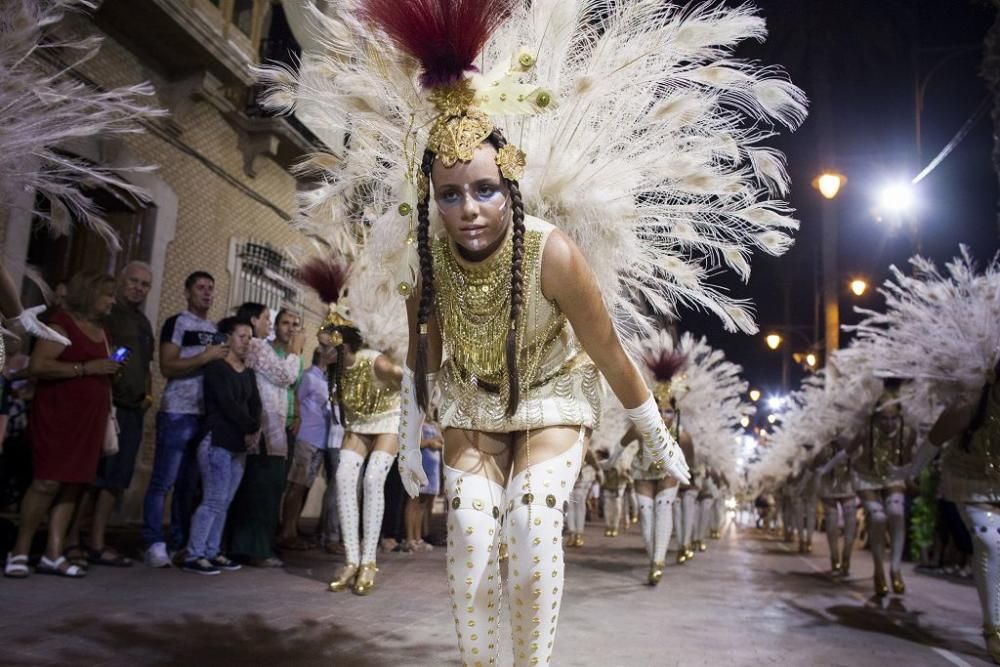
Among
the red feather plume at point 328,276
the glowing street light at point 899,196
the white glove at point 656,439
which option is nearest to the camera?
the white glove at point 656,439

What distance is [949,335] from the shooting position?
6.35m

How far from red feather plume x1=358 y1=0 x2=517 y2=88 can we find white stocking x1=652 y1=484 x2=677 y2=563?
6086 millimetres

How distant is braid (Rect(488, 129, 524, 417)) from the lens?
9.34ft

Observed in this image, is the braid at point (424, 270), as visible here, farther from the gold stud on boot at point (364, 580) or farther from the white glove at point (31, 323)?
the gold stud on boot at point (364, 580)

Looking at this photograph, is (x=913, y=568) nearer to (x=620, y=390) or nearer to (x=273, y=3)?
(x=620, y=390)

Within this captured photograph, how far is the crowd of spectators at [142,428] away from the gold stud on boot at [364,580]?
110 cm

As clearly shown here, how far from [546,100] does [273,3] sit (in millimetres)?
12106

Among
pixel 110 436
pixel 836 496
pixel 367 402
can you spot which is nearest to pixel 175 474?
pixel 110 436

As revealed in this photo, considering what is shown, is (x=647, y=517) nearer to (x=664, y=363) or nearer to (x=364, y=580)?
(x=664, y=363)

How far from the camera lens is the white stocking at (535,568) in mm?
2688

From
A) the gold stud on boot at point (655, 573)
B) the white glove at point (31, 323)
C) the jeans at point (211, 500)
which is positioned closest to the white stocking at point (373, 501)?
the jeans at point (211, 500)

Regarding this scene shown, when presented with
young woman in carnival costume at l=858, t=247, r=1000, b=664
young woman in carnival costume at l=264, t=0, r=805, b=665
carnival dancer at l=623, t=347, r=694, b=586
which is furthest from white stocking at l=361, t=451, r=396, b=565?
young woman in carnival costume at l=858, t=247, r=1000, b=664

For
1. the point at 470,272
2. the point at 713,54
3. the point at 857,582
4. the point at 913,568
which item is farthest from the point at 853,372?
the point at 470,272

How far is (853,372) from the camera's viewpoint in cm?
997
